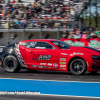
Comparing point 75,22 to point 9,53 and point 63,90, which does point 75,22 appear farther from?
point 63,90

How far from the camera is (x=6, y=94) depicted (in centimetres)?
542

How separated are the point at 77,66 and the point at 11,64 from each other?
2.75 meters

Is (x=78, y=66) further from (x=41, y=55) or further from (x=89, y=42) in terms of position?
(x=89, y=42)

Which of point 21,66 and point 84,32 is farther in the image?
point 84,32

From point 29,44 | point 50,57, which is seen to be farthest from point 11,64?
point 50,57

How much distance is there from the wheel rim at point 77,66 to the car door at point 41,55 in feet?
2.15

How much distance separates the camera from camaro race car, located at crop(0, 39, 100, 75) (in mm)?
8039

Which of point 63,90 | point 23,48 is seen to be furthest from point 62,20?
point 63,90

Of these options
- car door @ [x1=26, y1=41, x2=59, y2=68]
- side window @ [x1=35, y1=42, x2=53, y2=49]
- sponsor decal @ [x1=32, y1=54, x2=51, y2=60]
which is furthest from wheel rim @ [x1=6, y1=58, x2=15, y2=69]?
side window @ [x1=35, y1=42, x2=53, y2=49]

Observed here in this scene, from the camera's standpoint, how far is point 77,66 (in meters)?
8.12

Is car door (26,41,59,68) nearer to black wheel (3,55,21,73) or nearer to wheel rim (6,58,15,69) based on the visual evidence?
black wheel (3,55,21,73)

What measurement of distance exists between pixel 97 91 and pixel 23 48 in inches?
162

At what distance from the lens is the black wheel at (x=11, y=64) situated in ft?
29.3

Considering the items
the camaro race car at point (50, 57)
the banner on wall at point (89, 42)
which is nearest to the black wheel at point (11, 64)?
the camaro race car at point (50, 57)
